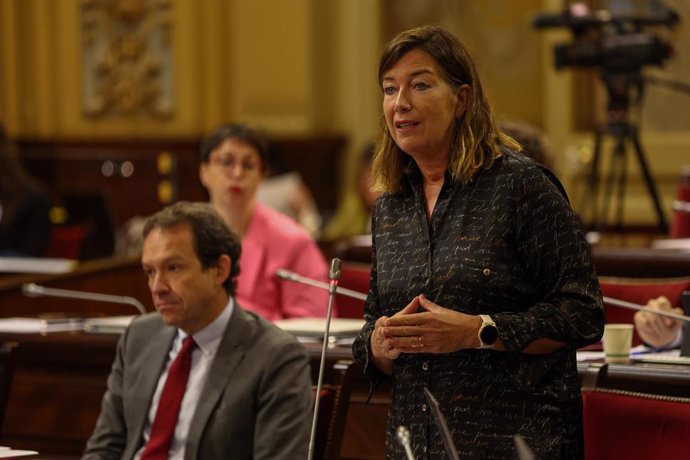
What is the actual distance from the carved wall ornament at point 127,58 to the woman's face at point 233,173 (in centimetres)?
506

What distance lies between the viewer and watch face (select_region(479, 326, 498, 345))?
2.24 m

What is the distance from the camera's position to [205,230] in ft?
10.4

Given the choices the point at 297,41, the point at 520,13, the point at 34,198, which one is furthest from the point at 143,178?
the point at 520,13

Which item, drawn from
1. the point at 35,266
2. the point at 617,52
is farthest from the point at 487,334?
the point at 617,52

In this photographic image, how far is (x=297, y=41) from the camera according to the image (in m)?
9.03

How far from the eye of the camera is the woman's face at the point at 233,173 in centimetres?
449

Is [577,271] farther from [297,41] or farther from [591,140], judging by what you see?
[297,41]

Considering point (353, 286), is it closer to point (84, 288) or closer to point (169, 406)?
point (169, 406)

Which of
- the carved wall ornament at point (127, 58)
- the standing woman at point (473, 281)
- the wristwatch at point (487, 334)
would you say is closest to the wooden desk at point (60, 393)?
the standing woman at point (473, 281)

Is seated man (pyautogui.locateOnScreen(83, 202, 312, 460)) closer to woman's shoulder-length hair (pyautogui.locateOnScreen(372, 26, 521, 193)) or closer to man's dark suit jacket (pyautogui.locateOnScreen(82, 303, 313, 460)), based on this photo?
man's dark suit jacket (pyautogui.locateOnScreen(82, 303, 313, 460))

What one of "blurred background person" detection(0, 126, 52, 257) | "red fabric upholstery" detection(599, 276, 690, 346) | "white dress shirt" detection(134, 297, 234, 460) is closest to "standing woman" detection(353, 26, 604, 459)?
"white dress shirt" detection(134, 297, 234, 460)

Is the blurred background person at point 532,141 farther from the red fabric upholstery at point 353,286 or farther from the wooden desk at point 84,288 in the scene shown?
the wooden desk at point 84,288

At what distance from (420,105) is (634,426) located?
755 mm

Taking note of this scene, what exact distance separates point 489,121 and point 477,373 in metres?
0.44
